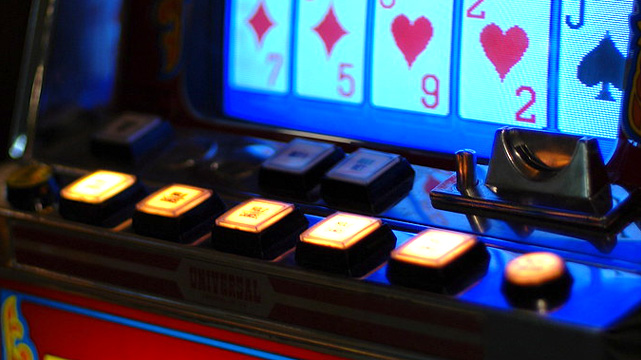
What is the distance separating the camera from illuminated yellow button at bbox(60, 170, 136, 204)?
4.02 ft

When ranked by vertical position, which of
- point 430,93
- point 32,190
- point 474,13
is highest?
point 474,13

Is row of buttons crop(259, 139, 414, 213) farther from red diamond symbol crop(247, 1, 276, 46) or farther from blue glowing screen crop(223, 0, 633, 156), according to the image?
red diamond symbol crop(247, 1, 276, 46)

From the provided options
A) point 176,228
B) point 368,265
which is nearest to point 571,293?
point 368,265

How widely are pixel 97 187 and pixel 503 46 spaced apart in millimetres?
552

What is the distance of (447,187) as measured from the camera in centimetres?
116

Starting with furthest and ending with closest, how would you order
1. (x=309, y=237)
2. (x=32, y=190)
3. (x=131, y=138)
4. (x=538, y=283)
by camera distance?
(x=131, y=138), (x=32, y=190), (x=309, y=237), (x=538, y=283)

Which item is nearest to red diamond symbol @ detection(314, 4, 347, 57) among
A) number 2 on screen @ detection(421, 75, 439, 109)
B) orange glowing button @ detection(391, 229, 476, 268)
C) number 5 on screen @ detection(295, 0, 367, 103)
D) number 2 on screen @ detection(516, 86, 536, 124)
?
number 5 on screen @ detection(295, 0, 367, 103)

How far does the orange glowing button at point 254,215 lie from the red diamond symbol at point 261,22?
328 millimetres

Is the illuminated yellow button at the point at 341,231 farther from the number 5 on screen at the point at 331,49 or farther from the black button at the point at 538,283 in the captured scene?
the number 5 on screen at the point at 331,49

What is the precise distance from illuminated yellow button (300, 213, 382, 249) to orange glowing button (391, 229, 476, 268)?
5 centimetres

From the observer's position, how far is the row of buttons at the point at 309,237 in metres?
0.93

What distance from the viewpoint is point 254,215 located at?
1.11m

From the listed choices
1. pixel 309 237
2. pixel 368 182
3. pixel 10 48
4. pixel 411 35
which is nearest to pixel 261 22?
pixel 411 35

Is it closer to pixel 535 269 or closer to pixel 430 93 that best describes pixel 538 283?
pixel 535 269
